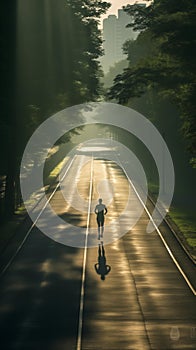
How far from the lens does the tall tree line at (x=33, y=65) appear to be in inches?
1583

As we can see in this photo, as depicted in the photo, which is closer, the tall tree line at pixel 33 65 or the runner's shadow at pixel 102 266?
the runner's shadow at pixel 102 266

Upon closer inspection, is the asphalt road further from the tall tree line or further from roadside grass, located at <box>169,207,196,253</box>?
the tall tree line

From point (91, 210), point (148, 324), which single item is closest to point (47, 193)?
point (91, 210)

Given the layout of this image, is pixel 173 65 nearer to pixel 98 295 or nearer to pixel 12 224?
pixel 12 224

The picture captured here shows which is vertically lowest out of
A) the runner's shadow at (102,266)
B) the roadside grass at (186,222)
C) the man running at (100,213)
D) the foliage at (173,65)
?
the roadside grass at (186,222)

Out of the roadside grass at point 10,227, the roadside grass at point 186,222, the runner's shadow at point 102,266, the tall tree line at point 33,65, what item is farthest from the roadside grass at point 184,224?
the tall tree line at point 33,65

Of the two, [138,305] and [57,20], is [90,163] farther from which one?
[138,305]

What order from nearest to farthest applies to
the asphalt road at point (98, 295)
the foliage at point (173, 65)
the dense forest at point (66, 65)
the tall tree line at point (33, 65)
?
the asphalt road at point (98, 295)
the foliage at point (173, 65)
the dense forest at point (66, 65)
the tall tree line at point (33, 65)

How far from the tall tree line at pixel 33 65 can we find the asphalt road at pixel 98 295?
6381 millimetres

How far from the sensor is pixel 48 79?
4822 centimetres

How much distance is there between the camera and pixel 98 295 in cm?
2484

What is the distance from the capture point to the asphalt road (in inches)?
770

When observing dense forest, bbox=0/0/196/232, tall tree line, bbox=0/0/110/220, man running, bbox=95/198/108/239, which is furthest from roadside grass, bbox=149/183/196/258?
tall tree line, bbox=0/0/110/220

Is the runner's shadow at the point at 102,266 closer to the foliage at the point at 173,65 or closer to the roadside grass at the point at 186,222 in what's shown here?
the roadside grass at the point at 186,222
